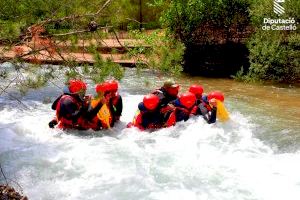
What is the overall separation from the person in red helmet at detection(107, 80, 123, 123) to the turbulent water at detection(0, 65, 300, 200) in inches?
9.7

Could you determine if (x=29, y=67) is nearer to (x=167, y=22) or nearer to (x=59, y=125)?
(x=59, y=125)

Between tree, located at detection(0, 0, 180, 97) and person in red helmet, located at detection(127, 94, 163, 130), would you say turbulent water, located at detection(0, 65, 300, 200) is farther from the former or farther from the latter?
tree, located at detection(0, 0, 180, 97)

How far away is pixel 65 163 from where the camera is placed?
7695 mm

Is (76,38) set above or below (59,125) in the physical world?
above

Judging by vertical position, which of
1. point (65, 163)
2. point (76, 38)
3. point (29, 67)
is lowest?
point (65, 163)

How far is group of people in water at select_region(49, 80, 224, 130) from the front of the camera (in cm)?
873

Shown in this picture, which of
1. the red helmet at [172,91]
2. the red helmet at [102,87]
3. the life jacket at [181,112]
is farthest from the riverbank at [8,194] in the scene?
the red helmet at [172,91]

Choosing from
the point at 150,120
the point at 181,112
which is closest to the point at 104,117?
the point at 150,120

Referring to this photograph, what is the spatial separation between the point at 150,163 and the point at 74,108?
1.99 meters

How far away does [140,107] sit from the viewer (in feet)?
28.7

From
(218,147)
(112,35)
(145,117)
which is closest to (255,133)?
(218,147)

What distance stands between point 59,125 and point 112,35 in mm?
3719

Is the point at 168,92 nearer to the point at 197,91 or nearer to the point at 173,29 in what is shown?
the point at 197,91

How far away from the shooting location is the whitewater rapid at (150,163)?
21.6 feet
